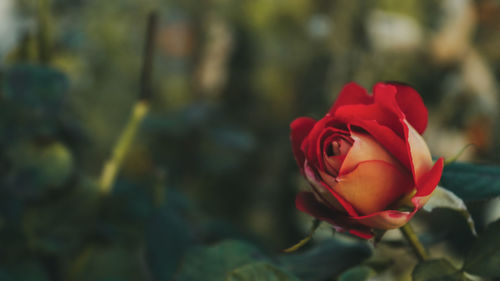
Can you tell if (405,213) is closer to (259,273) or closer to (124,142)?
(259,273)

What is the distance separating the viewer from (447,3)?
111cm

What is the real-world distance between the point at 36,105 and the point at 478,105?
3.08 feet

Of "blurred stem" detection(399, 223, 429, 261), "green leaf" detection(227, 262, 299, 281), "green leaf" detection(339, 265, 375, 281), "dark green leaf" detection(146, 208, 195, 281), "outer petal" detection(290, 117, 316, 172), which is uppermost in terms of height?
"outer petal" detection(290, 117, 316, 172)

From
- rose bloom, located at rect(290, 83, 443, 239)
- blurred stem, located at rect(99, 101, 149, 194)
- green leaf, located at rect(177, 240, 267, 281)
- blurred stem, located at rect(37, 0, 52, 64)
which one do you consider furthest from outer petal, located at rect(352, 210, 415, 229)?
blurred stem, located at rect(37, 0, 52, 64)

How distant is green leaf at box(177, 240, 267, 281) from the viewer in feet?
1.05

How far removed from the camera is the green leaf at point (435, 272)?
0.91 feet

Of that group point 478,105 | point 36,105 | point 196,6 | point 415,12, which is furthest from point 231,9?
point 36,105

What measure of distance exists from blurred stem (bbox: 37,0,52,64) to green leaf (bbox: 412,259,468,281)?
0.44 meters

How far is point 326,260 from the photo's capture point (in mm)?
343

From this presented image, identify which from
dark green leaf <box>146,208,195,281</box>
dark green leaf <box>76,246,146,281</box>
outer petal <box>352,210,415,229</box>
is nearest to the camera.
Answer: outer petal <box>352,210,415,229</box>

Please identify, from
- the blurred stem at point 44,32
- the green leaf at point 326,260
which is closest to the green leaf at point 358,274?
the green leaf at point 326,260

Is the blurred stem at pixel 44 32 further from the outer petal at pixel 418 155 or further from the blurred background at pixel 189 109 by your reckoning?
the outer petal at pixel 418 155

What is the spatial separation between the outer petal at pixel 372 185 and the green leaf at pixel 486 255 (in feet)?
0.20

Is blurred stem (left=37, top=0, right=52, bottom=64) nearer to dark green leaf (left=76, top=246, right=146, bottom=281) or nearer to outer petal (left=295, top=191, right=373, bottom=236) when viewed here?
dark green leaf (left=76, top=246, right=146, bottom=281)
